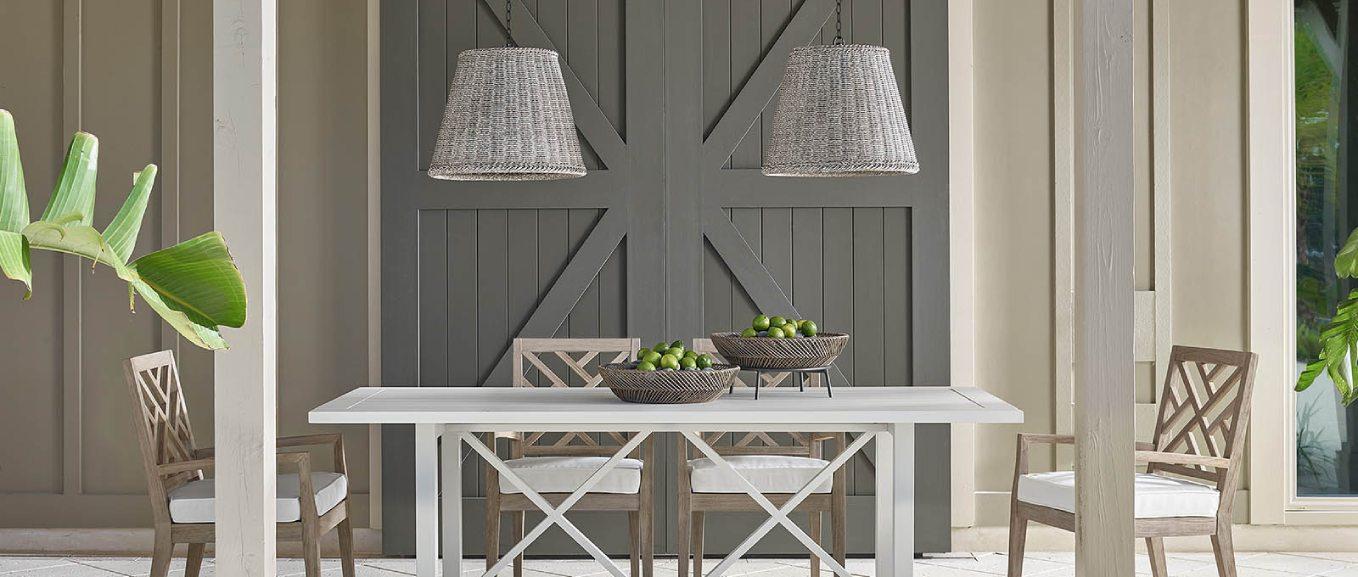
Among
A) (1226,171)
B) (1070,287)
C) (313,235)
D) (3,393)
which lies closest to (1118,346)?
(1070,287)

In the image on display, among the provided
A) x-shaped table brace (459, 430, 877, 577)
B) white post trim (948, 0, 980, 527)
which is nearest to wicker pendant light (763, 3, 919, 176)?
x-shaped table brace (459, 430, 877, 577)

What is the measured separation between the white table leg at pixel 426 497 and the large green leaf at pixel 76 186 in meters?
1.94

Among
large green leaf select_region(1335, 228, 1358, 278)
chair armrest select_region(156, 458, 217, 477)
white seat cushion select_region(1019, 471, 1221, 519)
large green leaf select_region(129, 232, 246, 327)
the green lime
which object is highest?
large green leaf select_region(1335, 228, 1358, 278)

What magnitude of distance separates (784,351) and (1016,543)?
1.03 m

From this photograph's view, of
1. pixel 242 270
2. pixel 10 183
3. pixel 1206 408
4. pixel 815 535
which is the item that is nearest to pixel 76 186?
pixel 10 183

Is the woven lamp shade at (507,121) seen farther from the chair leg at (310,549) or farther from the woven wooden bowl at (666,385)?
the chair leg at (310,549)

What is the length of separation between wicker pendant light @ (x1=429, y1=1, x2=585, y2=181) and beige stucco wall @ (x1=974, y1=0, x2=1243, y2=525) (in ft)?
7.09

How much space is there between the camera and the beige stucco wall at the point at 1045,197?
4.54 meters

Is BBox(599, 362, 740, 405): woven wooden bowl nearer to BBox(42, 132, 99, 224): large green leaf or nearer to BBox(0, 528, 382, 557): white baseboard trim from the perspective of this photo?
→ BBox(42, 132, 99, 224): large green leaf

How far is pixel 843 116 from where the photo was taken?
10.0 feet

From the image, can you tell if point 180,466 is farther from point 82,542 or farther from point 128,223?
point 128,223

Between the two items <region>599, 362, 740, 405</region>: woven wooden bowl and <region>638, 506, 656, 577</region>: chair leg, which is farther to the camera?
<region>638, 506, 656, 577</region>: chair leg

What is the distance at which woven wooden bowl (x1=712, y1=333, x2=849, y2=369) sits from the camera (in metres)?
3.22

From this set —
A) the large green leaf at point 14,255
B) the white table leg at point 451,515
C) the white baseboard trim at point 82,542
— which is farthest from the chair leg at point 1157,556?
the large green leaf at point 14,255
